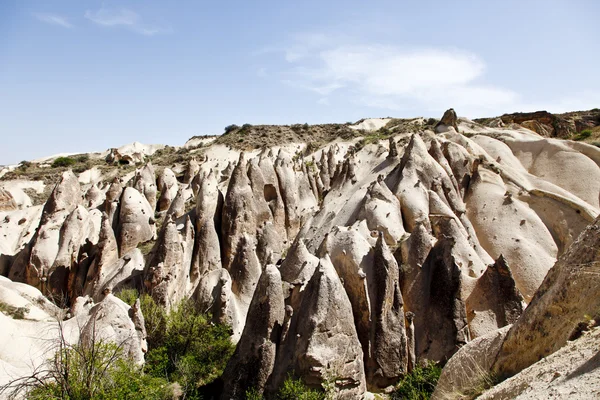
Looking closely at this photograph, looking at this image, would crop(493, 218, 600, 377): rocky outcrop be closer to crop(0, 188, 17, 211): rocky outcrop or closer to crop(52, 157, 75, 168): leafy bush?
crop(0, 188, 17, 211): rocky outcrop

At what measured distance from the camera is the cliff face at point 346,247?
1085cm

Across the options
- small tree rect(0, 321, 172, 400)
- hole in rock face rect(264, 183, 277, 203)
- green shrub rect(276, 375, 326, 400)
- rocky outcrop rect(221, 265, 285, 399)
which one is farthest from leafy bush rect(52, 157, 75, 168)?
green shrub rect(276, 375, 326, 400)

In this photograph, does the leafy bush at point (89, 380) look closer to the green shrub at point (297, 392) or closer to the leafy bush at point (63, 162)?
the green shrub at point (297, 392)

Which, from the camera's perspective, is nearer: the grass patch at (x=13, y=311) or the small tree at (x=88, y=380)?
the small tree at (x=88, y=380)

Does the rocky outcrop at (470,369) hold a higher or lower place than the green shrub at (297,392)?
higher

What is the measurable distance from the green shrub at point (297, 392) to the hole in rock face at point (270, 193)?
47.1 ft

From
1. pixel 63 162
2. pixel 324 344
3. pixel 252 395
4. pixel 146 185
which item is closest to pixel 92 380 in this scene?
pixel 252 395

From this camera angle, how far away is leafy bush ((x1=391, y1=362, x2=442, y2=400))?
1043cm

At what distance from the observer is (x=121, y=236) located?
21.5 m

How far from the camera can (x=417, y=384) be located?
1085 centimetres

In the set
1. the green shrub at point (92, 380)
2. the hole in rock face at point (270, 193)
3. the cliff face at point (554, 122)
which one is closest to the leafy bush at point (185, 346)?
the green shrub at point (92, 380)

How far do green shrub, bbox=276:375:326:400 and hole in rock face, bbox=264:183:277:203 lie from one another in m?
14.4

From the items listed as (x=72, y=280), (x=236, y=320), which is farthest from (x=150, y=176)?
(x=236, y=320)

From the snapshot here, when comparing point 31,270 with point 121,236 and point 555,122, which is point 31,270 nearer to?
point 121,236
